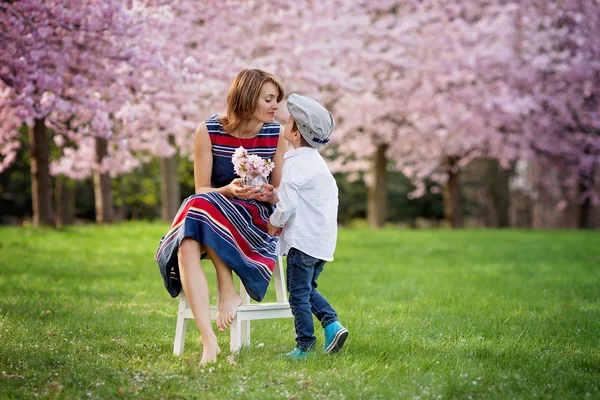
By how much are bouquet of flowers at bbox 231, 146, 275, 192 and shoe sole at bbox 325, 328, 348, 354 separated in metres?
0.94

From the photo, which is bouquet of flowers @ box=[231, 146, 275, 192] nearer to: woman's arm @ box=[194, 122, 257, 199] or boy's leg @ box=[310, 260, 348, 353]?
woman's arm @ box=[194, 122, 257, 199]

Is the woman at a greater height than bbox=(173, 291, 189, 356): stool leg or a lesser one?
greater

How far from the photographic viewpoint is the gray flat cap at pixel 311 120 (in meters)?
4.18

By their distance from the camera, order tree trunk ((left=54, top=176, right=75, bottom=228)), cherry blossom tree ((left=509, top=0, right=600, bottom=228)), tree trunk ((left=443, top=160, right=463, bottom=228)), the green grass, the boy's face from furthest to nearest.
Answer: tree trunk ((left=443, top=160, right=463, bottom=228))
tree trunk ((left=54, top=176, right=75, bottom=228))
cherry blossom tree ((left=509, top=0, right=600, bottom=228))
the boy's face
the green grass

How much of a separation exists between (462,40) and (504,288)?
1108cm

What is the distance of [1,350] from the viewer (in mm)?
4168

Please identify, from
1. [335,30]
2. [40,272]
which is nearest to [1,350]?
[40,272]

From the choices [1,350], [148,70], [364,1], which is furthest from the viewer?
[364,1]

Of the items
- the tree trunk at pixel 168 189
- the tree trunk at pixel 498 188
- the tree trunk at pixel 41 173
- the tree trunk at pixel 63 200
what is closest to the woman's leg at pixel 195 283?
the tree trunk at pixel 41 173

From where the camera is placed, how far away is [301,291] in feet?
13.7

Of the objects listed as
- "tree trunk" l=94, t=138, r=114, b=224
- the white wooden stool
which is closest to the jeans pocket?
the white wooden stool

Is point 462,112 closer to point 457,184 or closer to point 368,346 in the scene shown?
point 457,184

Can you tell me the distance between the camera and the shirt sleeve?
4.08 metres

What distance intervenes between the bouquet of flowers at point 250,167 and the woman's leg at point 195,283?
47cm
